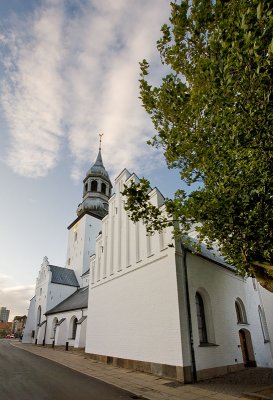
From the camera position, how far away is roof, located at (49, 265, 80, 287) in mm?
36531

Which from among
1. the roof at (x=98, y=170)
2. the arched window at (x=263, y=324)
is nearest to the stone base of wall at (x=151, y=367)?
the arched window at (x=263, y=324)

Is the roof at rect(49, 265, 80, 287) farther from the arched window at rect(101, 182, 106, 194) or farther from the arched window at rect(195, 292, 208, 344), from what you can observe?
the arched window at rect(195, 292, 208, 344)

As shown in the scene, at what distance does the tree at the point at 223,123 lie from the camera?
629cm

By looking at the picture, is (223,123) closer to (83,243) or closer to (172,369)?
(172,369)

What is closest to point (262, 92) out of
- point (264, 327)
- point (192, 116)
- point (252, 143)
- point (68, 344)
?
point (252, 143)

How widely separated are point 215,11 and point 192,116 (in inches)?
122

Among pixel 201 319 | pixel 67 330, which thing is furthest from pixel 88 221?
pixel 201 319

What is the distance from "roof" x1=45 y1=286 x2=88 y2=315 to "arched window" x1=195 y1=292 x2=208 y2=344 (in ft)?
48.9

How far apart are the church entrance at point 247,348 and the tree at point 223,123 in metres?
9.06

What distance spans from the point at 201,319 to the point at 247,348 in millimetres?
5912

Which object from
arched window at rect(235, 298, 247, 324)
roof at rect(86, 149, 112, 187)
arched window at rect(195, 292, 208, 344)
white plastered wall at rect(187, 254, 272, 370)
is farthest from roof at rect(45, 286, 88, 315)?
roof at rect(86, 149, 112, 187)

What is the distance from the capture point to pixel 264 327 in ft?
63.3

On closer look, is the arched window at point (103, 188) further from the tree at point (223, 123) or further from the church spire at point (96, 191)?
the tree at point (223, 123)

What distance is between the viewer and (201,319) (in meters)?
13.4
